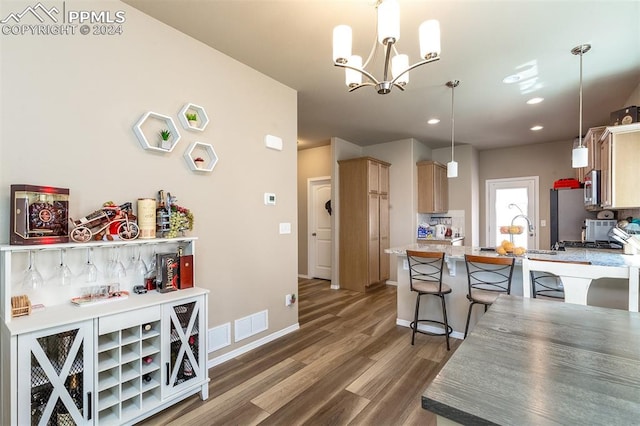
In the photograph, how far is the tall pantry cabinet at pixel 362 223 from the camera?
502cm

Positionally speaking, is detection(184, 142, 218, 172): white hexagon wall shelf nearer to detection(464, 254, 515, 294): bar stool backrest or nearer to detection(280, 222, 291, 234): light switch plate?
detection(280, 222, 291, 234): light switch plate

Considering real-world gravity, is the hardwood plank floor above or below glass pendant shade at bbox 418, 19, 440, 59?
below

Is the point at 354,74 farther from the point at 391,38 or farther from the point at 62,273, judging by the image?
the point at 62,273

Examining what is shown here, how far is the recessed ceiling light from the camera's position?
3059mm

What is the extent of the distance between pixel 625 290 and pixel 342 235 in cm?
361

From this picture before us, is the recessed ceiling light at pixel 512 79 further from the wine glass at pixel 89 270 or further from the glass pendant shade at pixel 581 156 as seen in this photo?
the wine glass at pixel 89 270

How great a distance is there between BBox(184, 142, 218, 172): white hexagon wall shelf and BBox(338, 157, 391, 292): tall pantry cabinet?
9.91ft

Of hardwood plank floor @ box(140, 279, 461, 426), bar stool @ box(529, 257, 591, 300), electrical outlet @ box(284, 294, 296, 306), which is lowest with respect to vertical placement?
hardwood plank floor @ box(140, 279, 461, 426)

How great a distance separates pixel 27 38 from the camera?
169 cm

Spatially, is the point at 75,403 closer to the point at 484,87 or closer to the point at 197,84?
the point at 197,84

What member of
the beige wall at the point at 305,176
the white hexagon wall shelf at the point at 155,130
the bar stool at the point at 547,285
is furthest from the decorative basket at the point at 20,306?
the beige wall at the point at 305,176

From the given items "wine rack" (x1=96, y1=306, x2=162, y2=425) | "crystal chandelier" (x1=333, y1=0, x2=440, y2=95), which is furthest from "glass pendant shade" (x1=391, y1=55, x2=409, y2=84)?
"wine rack" (x1=96, y1=306, x2=162, y2=425)

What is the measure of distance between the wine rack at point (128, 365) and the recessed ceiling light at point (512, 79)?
3915 millimetres

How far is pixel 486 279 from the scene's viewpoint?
306cm
